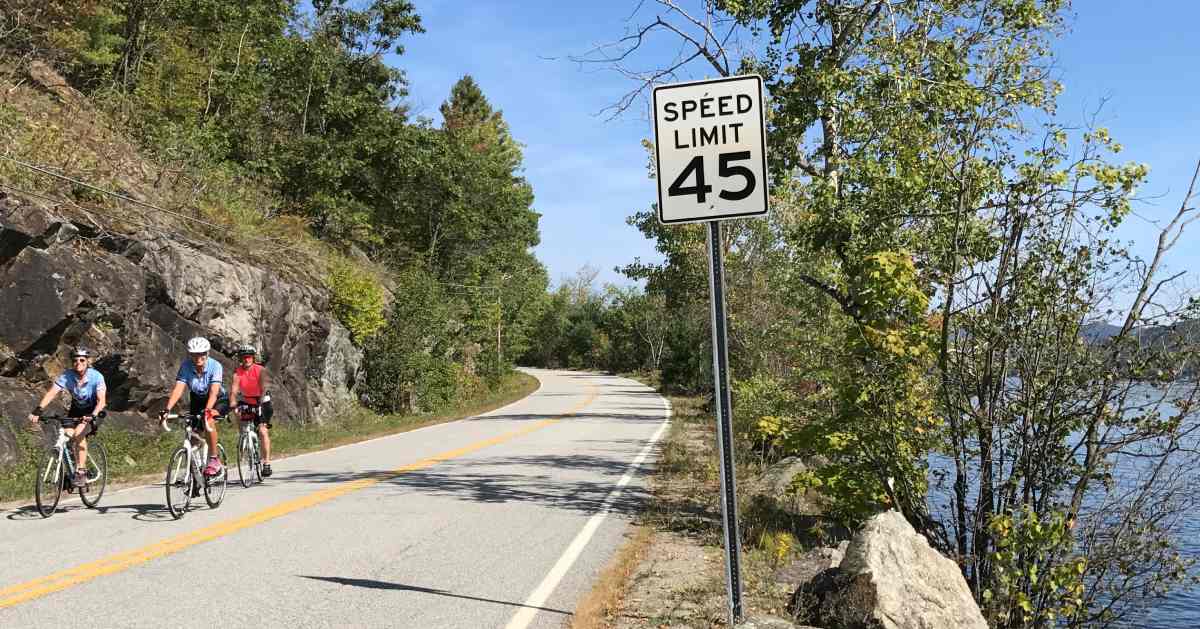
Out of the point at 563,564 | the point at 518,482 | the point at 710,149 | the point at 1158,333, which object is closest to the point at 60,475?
the point at 518,482

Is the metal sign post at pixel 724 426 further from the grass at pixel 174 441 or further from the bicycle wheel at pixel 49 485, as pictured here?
the grass at pixel 174 441

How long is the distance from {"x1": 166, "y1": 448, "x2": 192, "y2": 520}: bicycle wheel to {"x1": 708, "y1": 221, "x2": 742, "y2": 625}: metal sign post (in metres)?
6.36

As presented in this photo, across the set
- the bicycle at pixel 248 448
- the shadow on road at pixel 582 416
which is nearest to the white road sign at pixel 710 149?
the bicycle at pixel 248 448

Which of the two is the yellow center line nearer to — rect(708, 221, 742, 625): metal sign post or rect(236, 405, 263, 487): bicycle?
rect(236, 405, 263, 487): bicycle

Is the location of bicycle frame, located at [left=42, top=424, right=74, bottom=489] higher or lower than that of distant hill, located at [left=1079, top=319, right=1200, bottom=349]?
lower

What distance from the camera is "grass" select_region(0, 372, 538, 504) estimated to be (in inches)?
485

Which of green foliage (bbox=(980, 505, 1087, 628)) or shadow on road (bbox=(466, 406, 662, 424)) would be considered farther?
shadow on road (bbox=(466, 406, 662, 424))

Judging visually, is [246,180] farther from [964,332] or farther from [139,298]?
[964,332]

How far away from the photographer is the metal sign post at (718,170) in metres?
5.26

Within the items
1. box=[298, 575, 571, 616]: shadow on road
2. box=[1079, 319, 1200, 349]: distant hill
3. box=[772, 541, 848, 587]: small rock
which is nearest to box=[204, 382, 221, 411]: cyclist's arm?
box=[298, 575, 571, 616]: shadow on road

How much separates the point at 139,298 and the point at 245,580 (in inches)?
477

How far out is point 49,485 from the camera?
9602 millimetres

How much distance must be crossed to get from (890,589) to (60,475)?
28.9ft

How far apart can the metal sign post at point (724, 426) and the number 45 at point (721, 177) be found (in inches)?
8.4
